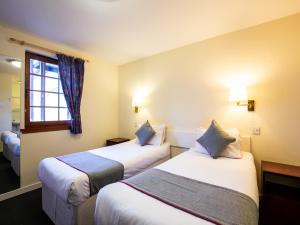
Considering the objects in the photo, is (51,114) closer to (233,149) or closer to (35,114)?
(35,114)

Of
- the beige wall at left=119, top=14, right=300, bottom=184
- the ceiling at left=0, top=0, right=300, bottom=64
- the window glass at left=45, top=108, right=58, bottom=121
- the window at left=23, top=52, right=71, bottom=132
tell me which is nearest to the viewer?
the ceiling at left=0, top=0, right=300, bottom=64

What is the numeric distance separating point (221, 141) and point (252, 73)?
3.73 ft

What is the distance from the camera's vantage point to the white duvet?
1.57 m

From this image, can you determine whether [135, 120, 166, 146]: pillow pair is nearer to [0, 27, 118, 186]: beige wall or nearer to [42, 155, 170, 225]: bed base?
[0, 27, 118, 186]: beige wall

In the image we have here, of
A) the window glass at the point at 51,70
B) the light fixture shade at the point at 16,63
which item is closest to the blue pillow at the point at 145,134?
the window glass at the point at 51,70

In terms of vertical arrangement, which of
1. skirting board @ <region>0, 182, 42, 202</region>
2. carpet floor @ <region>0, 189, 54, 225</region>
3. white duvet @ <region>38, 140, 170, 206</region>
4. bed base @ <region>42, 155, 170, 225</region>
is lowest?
carpet floor @ <region>0, 189, 54, 225</region>

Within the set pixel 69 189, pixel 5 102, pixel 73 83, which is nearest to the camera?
pixel 69 189

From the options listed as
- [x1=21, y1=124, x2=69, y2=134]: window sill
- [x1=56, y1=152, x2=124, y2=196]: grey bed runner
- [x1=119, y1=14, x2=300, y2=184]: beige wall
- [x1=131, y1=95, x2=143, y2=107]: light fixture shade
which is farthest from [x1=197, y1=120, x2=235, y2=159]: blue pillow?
[x1=21, y1=124, x2=69, y2=134]: window sill

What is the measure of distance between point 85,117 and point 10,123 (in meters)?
1.25

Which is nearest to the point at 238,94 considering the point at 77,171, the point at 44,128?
the point at 77,171

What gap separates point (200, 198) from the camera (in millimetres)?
1183

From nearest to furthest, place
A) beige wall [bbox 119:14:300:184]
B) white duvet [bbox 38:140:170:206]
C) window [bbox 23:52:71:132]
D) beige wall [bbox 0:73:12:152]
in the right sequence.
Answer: white duvet [bbox 38:140:170:206]
beige wall [bbox 119:14:300:184]
beige wall [bbox 0:73:12:152]
window [bbox 23:52:71:132]

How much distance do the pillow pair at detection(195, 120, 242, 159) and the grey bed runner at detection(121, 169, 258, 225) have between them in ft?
2.84

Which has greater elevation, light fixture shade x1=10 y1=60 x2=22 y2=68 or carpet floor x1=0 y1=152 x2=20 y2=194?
light fixture shade x1=10 y1=60 x2=22 y2=68
